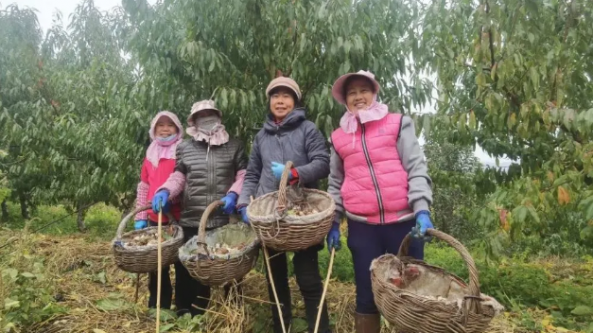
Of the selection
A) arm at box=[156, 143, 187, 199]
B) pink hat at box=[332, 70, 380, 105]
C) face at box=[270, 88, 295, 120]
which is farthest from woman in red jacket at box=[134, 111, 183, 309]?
pink hat at box=[332, 70, 380, 105]

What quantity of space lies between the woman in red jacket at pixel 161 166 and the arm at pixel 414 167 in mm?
1680

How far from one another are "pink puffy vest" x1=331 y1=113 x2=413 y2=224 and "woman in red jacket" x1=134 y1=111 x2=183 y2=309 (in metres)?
1.40

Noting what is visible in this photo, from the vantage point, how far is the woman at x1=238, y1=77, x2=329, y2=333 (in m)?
2.76

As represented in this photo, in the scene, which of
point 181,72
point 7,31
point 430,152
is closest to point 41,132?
point 7,31

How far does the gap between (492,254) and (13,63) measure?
818 centimetres

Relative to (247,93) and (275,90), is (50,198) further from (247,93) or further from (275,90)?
(275,90)

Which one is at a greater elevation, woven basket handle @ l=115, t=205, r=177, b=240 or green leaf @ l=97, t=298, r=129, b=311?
woven basket handle @ l=115, t=205, r=177, b=240

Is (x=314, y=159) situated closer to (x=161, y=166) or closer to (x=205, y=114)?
(x=205, y=114)

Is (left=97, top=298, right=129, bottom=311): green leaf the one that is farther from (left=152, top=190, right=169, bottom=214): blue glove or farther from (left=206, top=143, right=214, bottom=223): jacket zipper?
(left=206, top=143, right=214, bottom=223): jacket zipper

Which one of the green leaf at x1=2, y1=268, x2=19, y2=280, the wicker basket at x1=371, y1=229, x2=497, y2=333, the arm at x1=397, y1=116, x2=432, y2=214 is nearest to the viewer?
the wicker basket at x1=371, y1=229, x2=497, y2=333

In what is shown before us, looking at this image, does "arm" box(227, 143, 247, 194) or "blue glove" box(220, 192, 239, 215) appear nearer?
"blue glove" box(220, 192, 239, 215)

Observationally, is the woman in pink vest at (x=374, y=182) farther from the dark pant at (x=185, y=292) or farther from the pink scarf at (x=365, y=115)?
the dark pant at (x=185, y=292)

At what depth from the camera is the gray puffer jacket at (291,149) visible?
2.76m

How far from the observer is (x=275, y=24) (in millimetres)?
3361
